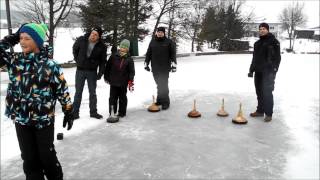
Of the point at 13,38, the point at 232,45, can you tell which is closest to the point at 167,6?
the point at 232,45

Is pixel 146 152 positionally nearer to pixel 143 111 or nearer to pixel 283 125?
pixel 143 111

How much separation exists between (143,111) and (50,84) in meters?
4.84

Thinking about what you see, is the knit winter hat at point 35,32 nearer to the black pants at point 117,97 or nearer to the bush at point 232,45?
the black pants at point 117,97

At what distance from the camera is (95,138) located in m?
6.21

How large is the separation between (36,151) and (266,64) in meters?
5.05

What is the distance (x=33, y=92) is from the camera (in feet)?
10.9

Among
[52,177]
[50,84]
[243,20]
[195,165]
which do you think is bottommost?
[195,165]

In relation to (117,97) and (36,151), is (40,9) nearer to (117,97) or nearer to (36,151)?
(117,97)

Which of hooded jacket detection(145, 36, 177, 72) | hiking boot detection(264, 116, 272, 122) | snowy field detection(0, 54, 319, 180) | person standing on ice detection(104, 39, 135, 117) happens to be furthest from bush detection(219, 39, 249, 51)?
person standing on ice detection(104, 39, 135, 117)

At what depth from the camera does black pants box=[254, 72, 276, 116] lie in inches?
288

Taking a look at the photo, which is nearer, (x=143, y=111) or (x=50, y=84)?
(x=50, y=84)

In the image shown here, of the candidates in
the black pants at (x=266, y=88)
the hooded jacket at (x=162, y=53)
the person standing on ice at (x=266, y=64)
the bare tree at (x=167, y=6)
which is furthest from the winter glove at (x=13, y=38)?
the bare tree at (x=167, y=6)

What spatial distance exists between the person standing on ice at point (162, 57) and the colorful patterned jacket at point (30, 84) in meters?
4.69

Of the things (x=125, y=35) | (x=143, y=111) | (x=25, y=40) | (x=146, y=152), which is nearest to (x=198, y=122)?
(x=143, y=111)
